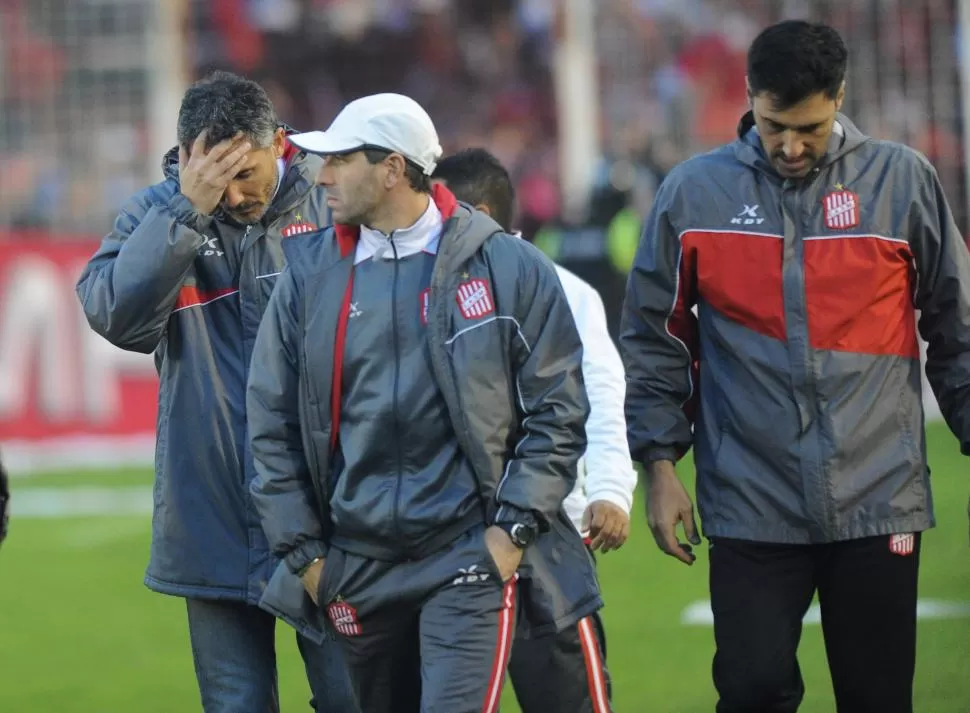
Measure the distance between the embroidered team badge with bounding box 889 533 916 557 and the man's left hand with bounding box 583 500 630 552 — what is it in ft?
2.30

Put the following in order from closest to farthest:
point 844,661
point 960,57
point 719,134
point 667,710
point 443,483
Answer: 1. point 443,483
2. point 844,661
3. point 667,710
4. point 960,57
5. point 719,134

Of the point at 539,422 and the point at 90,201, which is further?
the point at 90,201

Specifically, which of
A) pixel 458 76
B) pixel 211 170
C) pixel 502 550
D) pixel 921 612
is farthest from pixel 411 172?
pixel 458 76

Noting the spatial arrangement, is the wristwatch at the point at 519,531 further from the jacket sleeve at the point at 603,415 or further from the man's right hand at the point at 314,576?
the jacket sleeve at the point at 603,415

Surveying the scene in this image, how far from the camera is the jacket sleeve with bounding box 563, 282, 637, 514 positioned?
4836mm

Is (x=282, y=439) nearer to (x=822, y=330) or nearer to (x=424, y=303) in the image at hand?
(x=424, y=303)

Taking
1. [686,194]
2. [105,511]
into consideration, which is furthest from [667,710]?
[105,511]

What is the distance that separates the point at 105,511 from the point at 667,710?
22.9 ft

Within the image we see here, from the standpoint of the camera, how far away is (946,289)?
14.9 ft

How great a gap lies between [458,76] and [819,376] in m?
14.1

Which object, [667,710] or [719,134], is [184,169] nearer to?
[667,710]

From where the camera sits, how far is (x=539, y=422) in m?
4.29

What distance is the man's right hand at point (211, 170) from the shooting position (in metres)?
4.66

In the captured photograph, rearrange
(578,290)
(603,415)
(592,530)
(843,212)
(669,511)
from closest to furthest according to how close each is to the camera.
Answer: (843,212) → (669,511) → (592,530) → (603,415) → (578,290)
